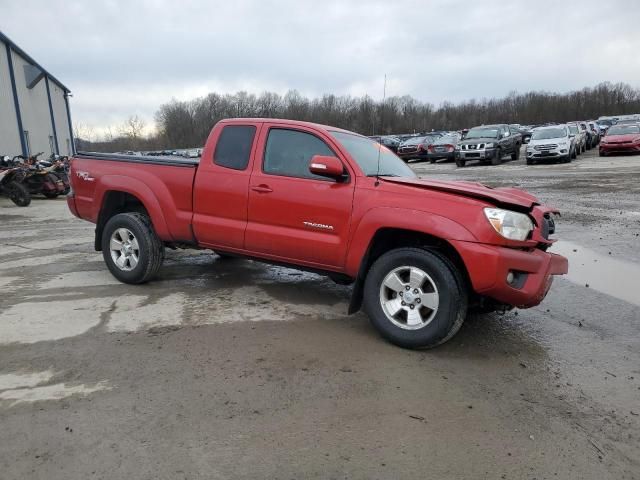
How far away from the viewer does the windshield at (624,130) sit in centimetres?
2589

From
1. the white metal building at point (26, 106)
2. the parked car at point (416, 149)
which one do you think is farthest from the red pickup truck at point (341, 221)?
the parked car at point (416, 149)

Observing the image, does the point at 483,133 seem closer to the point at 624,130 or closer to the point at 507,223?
the point at 624,130

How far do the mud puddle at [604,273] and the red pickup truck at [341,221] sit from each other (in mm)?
1785

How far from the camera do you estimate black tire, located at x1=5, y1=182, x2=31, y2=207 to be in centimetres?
1451

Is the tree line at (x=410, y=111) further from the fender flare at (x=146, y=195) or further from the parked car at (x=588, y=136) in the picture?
the fender flare at (x=146, y=195)

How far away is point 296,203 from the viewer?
4.62m

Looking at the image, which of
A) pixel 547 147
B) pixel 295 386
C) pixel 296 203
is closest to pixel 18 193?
pixel 296 203

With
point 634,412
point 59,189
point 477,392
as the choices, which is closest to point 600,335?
point 634,412

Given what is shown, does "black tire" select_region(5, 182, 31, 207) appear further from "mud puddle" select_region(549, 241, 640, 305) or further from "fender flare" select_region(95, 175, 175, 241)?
"mud puddle" select_region(549, 241, 640, 305)

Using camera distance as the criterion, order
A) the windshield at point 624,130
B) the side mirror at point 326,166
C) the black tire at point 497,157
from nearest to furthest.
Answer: the side mirror at point 326,166, the black tire at point 497,157, the windshield at point 624,130

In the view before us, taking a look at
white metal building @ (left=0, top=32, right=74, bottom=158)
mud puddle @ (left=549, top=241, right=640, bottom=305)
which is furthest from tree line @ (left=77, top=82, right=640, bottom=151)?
mud puddle @ (left=549, top=241, right=640, bottom=305)

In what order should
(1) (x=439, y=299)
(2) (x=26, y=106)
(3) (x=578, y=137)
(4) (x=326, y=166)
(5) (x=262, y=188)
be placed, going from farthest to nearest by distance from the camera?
(3) (x=578, y=137)
(2) (x=26, y=106)
(5) (x=262, y=188)
(4) (x=326, y=166)
(1) (x=439, y=299)

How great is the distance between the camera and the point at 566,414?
3.15 metres

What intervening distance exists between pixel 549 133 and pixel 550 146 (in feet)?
5.55
